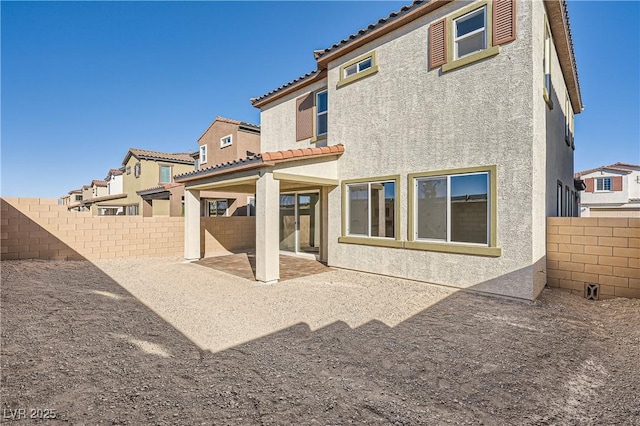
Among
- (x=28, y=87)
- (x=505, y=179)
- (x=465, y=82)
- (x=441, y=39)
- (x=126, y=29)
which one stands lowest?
(x=505, y=179)

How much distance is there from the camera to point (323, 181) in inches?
399

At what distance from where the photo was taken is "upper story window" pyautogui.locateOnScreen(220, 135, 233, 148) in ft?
70.5

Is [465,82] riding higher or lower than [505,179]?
higher

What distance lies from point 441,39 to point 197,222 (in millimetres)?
11056

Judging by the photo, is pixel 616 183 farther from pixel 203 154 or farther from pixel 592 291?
pixel 203 154

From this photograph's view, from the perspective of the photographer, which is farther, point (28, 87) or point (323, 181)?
point (28, 87)

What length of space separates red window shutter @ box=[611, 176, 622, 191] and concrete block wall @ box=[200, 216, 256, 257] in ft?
141

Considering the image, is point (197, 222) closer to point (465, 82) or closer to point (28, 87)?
point (465, 82)

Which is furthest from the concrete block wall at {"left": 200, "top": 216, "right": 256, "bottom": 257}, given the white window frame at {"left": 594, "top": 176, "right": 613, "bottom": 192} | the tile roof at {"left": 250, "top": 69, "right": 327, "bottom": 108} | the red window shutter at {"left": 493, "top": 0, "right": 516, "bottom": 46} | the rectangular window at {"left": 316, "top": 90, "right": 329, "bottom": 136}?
the white window frame at {"left": 594, "top": 176, "right": 613, "bottom": 192}

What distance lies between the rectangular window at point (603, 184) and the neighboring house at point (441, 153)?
34147mm

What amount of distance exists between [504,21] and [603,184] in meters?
41.6

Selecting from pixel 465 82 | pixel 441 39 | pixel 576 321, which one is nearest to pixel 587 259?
pixel 576 321

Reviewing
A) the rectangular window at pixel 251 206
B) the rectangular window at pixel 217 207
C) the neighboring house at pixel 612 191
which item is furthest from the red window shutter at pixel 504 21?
the neighboring house at pixel 612 191

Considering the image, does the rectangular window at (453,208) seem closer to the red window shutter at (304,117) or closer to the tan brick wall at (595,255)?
the tan brick wall at (595,255)
